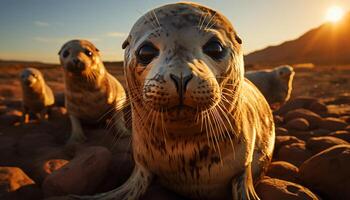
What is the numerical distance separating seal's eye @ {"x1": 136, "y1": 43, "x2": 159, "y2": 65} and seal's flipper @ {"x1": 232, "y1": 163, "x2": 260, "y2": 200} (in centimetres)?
98

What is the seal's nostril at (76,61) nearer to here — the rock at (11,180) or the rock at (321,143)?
the rock at (11,180)

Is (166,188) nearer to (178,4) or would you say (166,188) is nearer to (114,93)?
(178,4)

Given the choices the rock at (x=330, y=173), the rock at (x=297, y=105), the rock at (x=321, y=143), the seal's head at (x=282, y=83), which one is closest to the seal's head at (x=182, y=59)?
the rock at (x=330, y=173)

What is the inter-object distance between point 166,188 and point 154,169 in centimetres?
20

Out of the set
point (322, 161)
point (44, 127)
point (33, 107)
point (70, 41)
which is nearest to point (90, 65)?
point (70, 41)

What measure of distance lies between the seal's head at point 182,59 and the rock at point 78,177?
2.99 ft

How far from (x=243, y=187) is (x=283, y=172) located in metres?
0.93

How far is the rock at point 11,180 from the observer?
8.34 feet

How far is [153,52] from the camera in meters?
1.95

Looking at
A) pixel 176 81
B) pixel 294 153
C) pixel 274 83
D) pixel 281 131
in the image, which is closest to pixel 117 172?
pixel 176 81

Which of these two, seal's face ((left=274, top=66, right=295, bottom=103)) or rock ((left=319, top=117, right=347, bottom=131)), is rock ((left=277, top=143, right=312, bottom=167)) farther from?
seal's face ((left=274, top=66, right=295, bottom=103))

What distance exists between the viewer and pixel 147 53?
6.44 feet

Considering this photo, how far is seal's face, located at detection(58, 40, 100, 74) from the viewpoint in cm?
460

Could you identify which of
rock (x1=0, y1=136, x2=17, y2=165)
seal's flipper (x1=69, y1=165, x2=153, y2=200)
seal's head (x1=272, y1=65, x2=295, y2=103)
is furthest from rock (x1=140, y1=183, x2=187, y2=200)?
seal's head (x1=272, y1=65, x2=295, y2=103)
